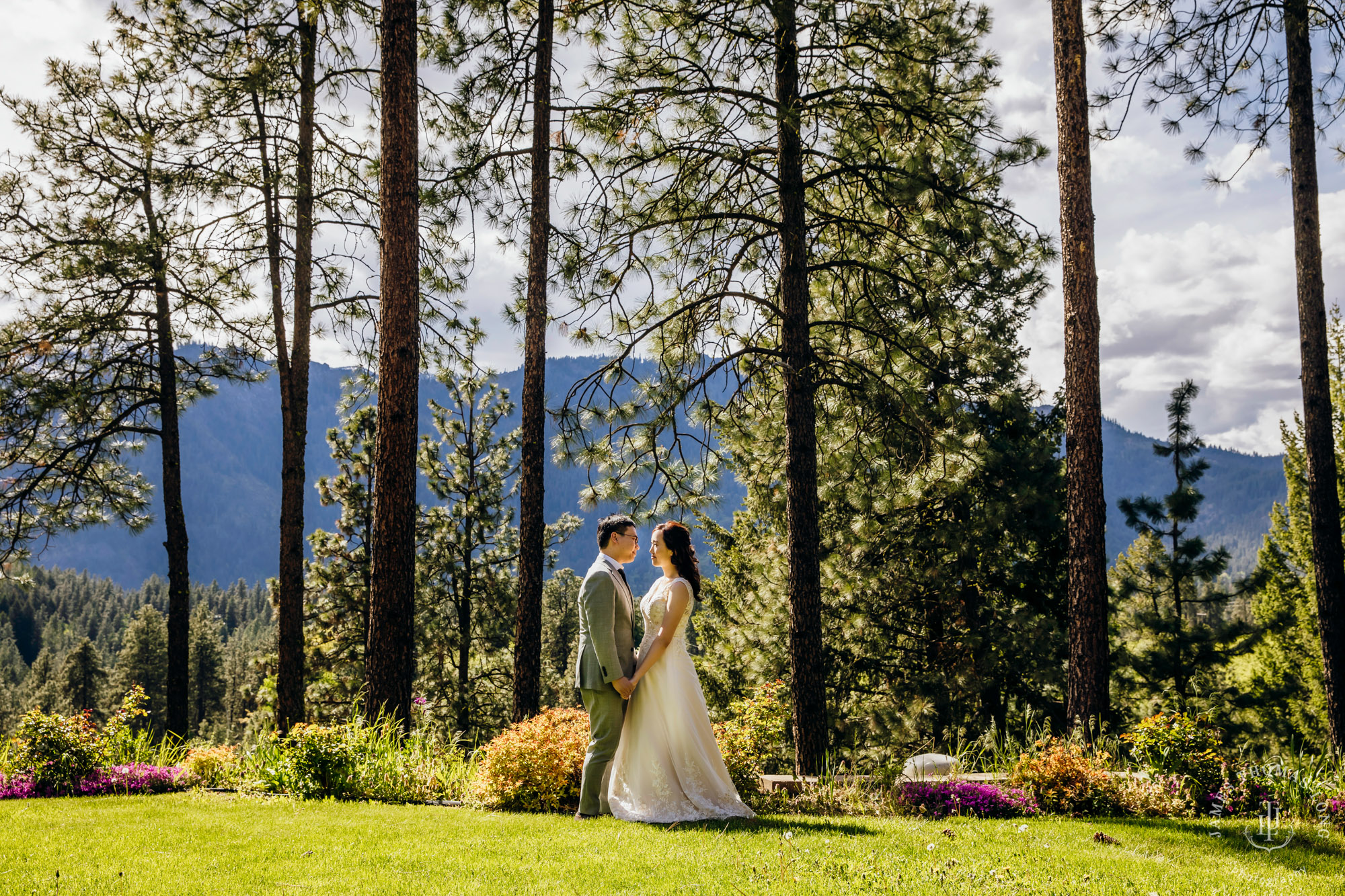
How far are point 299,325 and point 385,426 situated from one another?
216 inches

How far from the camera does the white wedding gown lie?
17.2ft

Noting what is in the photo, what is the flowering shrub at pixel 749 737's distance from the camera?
20.2 ft

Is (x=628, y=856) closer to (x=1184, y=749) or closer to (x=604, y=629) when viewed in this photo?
(x=604, y=629)

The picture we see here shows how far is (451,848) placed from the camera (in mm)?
4465

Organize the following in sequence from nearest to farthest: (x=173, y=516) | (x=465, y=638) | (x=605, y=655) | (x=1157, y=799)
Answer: (x=605, y=655) → (x=1157, y=799) → (x=173, y=516) → (x=465, y=638)

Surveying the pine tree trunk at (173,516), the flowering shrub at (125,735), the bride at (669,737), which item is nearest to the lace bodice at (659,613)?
the bride at (669,737)

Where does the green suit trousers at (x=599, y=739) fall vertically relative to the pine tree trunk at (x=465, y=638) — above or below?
above

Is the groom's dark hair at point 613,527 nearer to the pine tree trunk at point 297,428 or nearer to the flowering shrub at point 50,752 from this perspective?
the flowering shrub at point 50,752

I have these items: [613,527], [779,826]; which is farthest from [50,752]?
[779,826]

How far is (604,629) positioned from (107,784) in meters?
5.57

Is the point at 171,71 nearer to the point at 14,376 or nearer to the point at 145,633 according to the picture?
the point at 14,376

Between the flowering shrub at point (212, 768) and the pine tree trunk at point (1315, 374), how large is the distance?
12236 millimetres

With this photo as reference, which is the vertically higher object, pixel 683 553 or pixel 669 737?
pixel 683 553

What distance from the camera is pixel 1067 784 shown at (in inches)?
229
